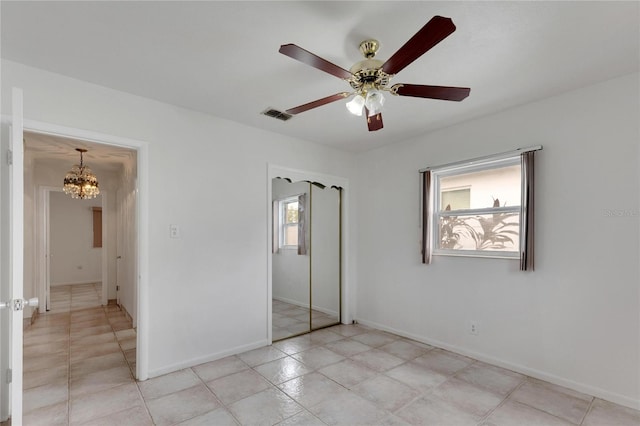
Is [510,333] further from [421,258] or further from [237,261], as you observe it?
[237,261]

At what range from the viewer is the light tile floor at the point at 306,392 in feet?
7.22

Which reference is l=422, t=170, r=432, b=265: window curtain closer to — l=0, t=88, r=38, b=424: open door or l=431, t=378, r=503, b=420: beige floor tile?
l=431, t=378, r=503, b=420: beige floor tile

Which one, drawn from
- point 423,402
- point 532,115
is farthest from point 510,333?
point 532,115

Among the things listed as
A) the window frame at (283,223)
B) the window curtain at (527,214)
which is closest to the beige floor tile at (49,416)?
the window frame at (283,223)

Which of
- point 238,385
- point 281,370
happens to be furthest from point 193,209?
point 281,370

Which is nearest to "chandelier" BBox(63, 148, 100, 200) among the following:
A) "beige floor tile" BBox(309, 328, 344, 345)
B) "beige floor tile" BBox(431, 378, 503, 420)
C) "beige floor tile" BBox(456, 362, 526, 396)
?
"beige floor tile" BBox(309, 328, 344, 345)

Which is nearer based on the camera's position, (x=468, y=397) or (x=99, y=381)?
(x=468, y=397)

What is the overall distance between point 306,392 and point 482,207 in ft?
8.29

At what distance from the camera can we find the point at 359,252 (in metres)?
4.60

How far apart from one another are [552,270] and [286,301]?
3005 millimetres

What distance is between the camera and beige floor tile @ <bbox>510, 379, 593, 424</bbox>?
2.26 m

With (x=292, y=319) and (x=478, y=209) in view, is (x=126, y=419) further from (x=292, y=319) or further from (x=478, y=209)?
(x=478, y=209)

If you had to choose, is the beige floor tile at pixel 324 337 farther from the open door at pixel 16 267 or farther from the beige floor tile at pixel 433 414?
the open door at pixel 16 267

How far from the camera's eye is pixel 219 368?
9.84ft
